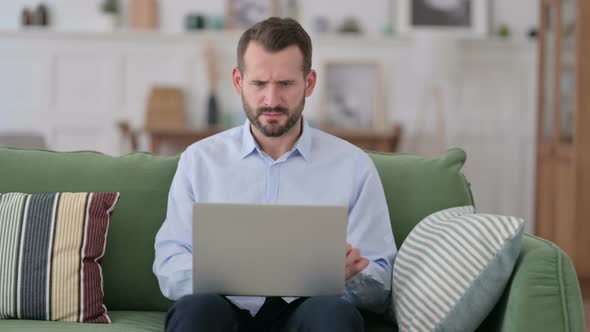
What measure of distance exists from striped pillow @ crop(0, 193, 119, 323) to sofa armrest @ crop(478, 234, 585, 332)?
3.27 feet

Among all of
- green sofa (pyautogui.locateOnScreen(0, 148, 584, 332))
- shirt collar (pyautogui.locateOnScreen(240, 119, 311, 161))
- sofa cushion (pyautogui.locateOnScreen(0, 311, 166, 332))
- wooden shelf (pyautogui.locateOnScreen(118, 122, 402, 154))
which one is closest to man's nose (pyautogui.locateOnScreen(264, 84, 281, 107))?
shirt collar (pyautogui.locateOnScreen(240, 119, 311, 161))

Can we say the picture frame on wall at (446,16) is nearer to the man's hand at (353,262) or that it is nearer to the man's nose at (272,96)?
the man's nose at (272,96)

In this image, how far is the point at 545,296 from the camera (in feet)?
5.29

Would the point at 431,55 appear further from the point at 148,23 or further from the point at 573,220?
the point at 148,23

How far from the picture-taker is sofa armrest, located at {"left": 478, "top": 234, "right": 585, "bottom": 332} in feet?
5.25

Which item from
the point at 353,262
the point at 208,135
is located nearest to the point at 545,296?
the point at 353,262

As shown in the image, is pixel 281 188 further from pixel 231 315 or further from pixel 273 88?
pixel 231 315

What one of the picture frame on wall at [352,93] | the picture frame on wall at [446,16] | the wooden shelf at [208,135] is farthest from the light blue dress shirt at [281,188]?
the picture frame on wall at [446,16]

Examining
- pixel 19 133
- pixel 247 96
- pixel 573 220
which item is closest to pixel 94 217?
pixel 247 96

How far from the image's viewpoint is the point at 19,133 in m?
5.58

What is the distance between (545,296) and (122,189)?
45.6 inches

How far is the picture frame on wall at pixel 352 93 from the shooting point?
5789 mm

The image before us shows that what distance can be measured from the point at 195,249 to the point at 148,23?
4.41m

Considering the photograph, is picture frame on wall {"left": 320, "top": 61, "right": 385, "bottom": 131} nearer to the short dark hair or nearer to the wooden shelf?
the wooden shelf
